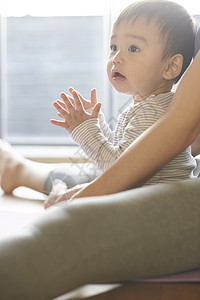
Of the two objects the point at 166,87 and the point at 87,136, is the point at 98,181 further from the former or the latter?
the point at 166,87

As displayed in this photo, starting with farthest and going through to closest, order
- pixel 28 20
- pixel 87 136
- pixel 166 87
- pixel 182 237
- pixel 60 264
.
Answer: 1. pixel 28 20
2. pixel 166 87
3. pixel 87 136
4. pixel 182 237
5. pixel 60 264

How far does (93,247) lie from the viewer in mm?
801

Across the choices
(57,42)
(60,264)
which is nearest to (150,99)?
(60,264)

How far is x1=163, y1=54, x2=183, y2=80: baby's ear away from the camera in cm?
126

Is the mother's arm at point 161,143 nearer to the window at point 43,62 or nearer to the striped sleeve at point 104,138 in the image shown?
the striped sleeve at point 104,138

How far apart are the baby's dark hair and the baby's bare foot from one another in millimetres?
869

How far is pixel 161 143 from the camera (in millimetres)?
997

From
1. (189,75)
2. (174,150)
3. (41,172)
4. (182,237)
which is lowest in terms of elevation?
(41,172)

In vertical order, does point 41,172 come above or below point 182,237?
below

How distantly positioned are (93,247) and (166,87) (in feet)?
2.14

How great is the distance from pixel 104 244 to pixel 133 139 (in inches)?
16.1

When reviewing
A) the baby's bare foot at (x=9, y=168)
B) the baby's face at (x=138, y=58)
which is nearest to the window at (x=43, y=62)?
the baby's bare foot at (x=9, y=168)

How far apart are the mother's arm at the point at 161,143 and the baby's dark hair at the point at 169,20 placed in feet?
0.73

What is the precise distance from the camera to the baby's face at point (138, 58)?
123 centimetres
